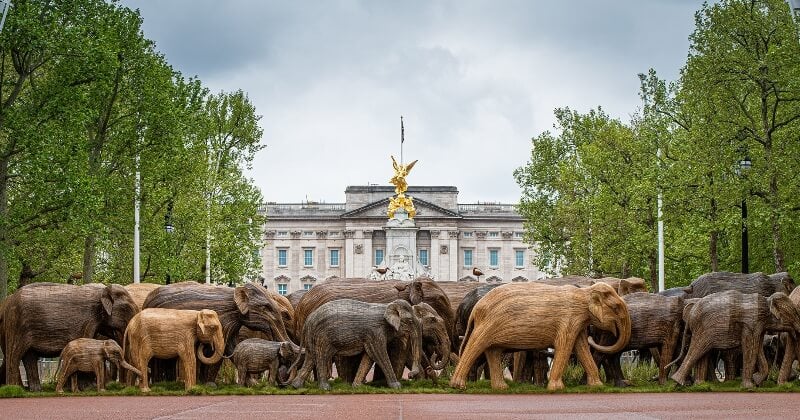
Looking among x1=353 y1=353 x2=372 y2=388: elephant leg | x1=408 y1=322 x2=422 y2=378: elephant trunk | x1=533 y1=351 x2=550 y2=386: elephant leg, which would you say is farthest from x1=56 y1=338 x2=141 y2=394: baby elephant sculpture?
x1=533 y1=351 x2=550 y2=386: elephant leg

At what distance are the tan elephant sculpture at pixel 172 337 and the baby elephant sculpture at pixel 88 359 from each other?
0.29 metres

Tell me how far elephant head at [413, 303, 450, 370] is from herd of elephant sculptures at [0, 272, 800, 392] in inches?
0.9

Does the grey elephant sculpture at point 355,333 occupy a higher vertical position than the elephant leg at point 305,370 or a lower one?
higher

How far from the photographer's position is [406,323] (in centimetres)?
1947

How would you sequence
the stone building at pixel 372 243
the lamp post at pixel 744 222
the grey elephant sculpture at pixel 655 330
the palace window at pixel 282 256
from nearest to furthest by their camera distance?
the grey elephant sculpture at pixel 655 330 → the lamp post at pixel 744 222 → the stone building at pixel 372 243 → the palace window at pixel 282 256

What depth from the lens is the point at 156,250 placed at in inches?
1793

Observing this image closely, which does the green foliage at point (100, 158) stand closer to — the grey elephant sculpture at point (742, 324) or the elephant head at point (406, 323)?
the elephant head at point (406, 323)

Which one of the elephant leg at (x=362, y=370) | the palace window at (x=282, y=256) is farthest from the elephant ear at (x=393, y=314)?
the palace window at (x=282, y=256)

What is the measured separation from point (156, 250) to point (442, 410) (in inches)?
1264

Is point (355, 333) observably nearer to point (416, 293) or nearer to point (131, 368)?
point (416, 293)

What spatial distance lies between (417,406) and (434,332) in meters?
4.76

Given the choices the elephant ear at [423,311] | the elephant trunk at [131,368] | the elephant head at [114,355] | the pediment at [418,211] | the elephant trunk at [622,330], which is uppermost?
the pediment at [418,211]

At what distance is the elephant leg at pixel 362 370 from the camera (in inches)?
763

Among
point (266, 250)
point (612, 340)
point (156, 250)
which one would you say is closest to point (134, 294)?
point (612, 340)
